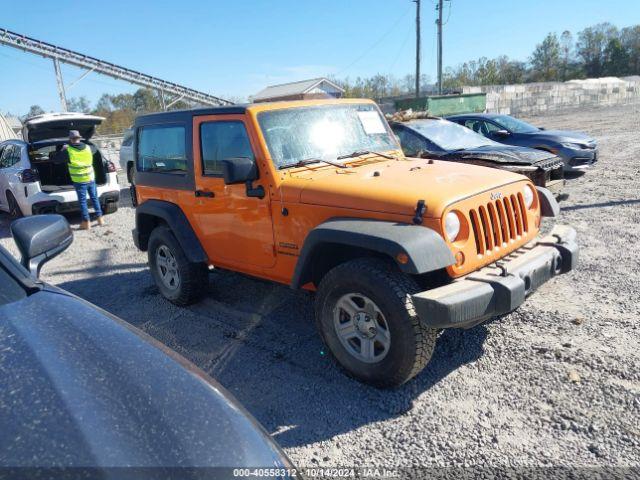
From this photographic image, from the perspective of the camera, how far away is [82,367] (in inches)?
62.3

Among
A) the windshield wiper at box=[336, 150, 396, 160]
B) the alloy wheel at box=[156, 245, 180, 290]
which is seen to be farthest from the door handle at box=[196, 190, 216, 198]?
the windshield wiper at box=[336, 150, 396, 160]

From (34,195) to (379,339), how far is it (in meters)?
8.35

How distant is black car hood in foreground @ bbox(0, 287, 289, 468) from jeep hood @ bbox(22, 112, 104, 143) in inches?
337

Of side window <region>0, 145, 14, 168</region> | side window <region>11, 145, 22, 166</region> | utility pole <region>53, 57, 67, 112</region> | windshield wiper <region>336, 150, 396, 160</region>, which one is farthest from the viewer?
utility pole <region>53, 57, 67, 112</region>

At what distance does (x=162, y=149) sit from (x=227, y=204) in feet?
4.09

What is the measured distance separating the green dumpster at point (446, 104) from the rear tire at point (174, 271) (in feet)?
59.6

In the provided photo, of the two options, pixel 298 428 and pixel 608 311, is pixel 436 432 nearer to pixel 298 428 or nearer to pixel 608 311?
pixel 298 428

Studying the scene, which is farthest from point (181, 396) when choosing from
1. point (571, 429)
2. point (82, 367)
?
point (571, 429)

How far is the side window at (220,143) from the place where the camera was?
3973 millimetres

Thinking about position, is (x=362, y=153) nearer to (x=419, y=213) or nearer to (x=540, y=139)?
(x=419, y=213)

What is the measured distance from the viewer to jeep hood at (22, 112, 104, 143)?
29.7 ft

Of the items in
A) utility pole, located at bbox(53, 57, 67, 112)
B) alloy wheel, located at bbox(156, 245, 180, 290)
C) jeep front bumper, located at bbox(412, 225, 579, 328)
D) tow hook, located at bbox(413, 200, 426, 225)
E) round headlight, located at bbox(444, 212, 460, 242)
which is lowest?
alloy wheel, located at bbox(156, 245, 180, 290)

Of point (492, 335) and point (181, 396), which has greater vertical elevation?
point (181, 396)

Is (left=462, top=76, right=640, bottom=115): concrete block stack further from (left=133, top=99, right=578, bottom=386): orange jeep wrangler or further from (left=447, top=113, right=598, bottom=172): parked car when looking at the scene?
(left=133, top=99, right=578, bottom=386): orange jeep wrangler
